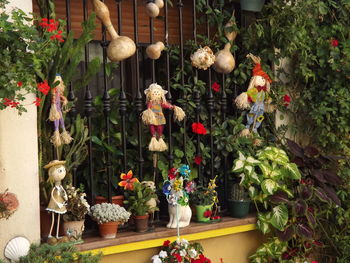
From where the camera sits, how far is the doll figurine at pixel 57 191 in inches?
148

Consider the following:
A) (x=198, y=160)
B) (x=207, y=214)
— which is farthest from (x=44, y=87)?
(x=207, y=214)

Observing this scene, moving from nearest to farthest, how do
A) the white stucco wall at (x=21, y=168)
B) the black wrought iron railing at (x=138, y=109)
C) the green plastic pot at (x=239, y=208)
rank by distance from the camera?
1. the white stucco wall at (x=21, y=168)
2. the black wrought iron railing at (x=138, y=109)
3. the green plastic pot at (x=239, y=208)

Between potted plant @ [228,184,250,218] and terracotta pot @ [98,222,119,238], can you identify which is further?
potted plant @ [228,184,250,218]

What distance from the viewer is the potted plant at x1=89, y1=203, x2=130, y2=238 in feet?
13.1

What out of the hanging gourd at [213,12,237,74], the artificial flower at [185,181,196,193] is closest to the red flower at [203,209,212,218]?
the artificial flower at [185,181,196,193]

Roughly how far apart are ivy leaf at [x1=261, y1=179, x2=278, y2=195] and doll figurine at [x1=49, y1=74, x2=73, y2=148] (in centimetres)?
171

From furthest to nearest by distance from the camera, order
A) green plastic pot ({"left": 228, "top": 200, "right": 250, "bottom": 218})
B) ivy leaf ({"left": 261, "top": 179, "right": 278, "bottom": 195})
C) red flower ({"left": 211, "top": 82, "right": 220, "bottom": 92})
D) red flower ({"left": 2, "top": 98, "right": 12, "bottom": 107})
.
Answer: red flower ({"left": 211, "top": 82, "right": 220, "bottom": 92}) < green plastic pot ({"left": 228, "top": 200, "right": 250, "bottom": 218}) < ivy leaf ({"left": 261, "top": 179, "right": 278, "bottom": 195}) < red flower ({"left": 2, "top": 98, "right": 12, "bottom": 107})

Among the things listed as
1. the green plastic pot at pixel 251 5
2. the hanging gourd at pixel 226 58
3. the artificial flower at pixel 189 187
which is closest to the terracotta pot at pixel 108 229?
the artificial flower at pixel 189 187

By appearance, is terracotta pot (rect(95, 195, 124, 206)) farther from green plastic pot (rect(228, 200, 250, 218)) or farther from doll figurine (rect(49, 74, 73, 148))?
green plastic pot (rect(228, 200, 250, 218))

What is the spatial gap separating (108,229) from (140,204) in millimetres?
313

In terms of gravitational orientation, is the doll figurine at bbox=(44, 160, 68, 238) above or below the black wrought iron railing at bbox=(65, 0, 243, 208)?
below

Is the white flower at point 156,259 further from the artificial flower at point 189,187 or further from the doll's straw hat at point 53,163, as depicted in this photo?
the doll's straw hat at point 53,163

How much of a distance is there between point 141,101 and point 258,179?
1196 millimetres

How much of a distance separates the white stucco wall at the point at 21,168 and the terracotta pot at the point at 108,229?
1.60ft
